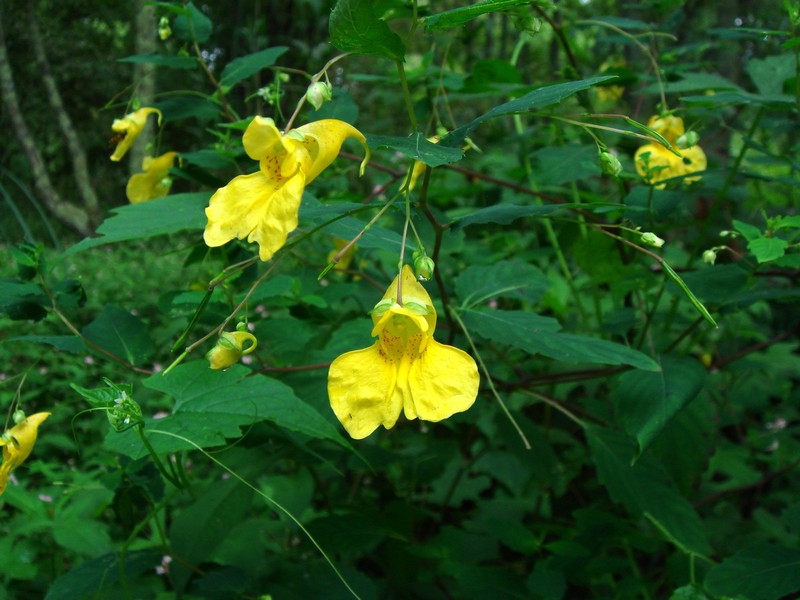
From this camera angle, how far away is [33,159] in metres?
6.77

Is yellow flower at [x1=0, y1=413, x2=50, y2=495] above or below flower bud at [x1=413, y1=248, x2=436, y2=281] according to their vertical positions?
below

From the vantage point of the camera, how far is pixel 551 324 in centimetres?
98

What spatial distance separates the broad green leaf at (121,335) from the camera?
41.5 inches

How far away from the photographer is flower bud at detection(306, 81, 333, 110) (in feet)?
2.32

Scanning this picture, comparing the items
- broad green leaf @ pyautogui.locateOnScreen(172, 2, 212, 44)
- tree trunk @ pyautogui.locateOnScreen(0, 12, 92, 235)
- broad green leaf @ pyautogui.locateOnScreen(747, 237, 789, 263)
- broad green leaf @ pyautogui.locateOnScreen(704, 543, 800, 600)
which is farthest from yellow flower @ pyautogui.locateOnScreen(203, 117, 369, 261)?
tree trunk @ pyautogui.locateOnScreen(0, 12, 92, 235)

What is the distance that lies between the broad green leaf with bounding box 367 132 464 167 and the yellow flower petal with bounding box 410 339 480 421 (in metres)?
0.21

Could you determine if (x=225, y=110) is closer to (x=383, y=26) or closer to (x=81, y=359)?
(x=383, y=26)

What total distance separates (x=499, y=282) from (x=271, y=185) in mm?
550

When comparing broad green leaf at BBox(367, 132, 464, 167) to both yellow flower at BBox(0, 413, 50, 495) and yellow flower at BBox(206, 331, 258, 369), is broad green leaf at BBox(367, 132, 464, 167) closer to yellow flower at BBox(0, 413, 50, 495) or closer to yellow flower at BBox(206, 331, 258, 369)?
yellow flower at BBox(206, 331, 258, 369)

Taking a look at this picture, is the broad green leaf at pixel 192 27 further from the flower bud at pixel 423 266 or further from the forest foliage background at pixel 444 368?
the flower bud at pixel 423 266

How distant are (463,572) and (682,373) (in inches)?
21.5

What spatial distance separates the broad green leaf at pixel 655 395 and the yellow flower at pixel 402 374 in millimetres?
347

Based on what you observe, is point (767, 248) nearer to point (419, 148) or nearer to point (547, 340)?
point (547, 340)

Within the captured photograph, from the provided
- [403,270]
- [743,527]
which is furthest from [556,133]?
[743,527]
